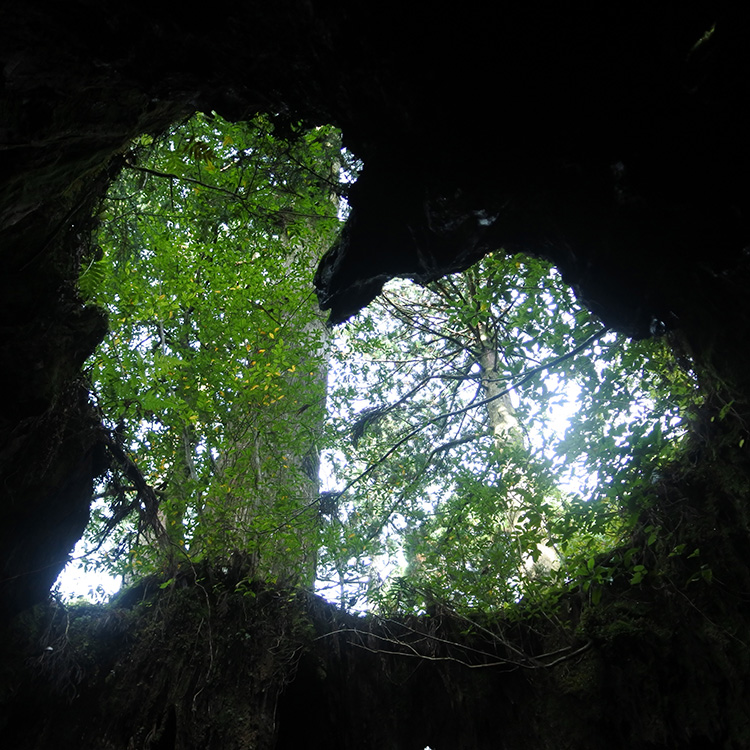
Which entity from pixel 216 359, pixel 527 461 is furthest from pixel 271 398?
pixel 527 461

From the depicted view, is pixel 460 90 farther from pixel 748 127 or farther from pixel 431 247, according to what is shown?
pixel 748 127

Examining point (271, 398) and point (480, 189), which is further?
point (271, 398)

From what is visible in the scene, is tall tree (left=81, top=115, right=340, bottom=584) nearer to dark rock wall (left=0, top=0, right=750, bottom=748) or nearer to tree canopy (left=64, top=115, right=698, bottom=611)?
tree canopy (left=64, top=115, right=698, bottom=611)

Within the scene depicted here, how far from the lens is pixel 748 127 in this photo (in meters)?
2.82

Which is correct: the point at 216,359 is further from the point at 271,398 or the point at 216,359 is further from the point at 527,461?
Result: the point at 527,461

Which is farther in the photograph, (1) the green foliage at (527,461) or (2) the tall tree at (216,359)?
(2) the tall tree at (216,359)

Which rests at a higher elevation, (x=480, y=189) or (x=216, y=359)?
(x=216, y=359)

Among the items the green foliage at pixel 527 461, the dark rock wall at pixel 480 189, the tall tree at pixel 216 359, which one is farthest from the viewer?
the tall tree at pixel 216 359

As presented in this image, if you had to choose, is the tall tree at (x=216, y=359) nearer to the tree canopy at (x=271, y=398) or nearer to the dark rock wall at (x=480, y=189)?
the tree canopy at (x=271, y=398)

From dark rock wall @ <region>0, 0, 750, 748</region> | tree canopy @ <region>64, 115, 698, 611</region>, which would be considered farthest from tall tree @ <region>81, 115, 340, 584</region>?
dark rock wall @ <region>0, 0, 750, 748</region>

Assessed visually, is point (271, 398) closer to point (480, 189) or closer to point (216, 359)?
point (216, 359)

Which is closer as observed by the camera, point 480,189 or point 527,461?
point 480,189

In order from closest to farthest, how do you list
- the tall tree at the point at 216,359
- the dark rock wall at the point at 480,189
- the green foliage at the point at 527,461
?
1. the dark rock wall at the point at 480,189
2. the green foliage at the point at 527,461
3. the tall tree at the point at 216,359

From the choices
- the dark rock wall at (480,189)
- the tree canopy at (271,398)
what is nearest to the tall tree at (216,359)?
the tree canopy at (271,398)
